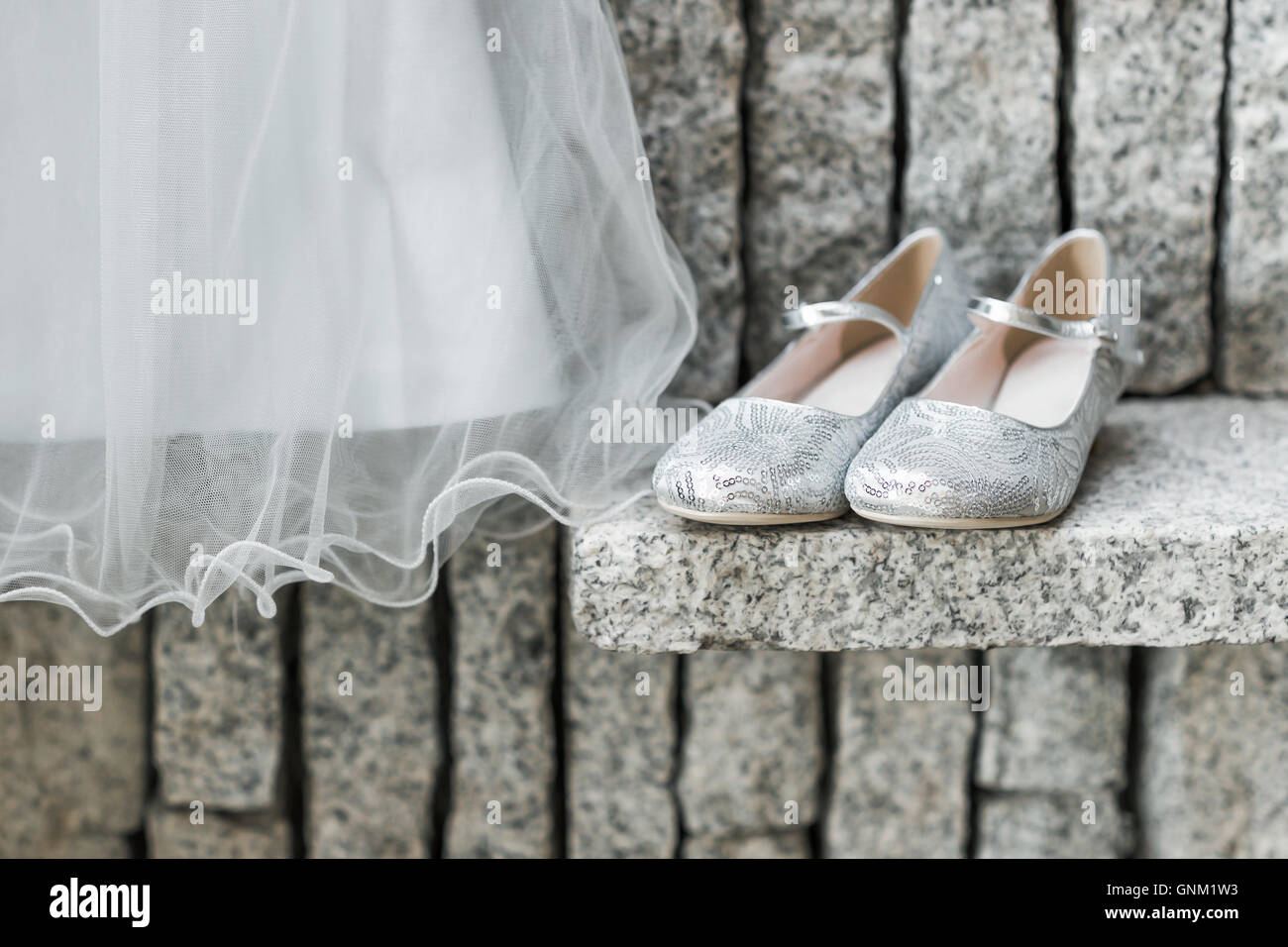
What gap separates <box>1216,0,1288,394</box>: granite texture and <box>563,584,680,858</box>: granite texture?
2.03 ft

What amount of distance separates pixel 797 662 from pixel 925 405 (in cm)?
33

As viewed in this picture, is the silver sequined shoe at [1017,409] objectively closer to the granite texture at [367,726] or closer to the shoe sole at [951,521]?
the shoe sole at [951,521]

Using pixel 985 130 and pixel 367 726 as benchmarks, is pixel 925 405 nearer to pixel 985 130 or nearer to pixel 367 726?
pixel 985 130

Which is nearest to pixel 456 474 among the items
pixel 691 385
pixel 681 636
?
pixel 681 636

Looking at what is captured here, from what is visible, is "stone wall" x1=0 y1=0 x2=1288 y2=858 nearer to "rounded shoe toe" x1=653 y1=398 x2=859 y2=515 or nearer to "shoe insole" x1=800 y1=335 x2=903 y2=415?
"shoe insole" x1=800 y1=335 x2=903 y2=415

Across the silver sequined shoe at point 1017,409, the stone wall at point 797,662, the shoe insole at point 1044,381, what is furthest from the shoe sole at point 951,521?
the stone wall at point 797,662

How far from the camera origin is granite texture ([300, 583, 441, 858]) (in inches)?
37.2

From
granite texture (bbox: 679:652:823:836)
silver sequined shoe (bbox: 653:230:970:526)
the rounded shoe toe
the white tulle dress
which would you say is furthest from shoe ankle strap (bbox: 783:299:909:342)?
granite texture (bbox: 679:652:823:836)

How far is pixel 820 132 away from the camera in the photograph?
928 millimetres

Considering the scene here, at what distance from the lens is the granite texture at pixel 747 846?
0.96 meters

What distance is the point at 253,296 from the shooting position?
687 mm

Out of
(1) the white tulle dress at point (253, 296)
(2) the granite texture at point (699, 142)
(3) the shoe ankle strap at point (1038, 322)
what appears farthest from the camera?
(2) the granite texture at point (699, 142)

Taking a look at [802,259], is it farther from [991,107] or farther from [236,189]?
[236,189]

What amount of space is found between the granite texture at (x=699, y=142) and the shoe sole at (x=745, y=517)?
285 millimetres
